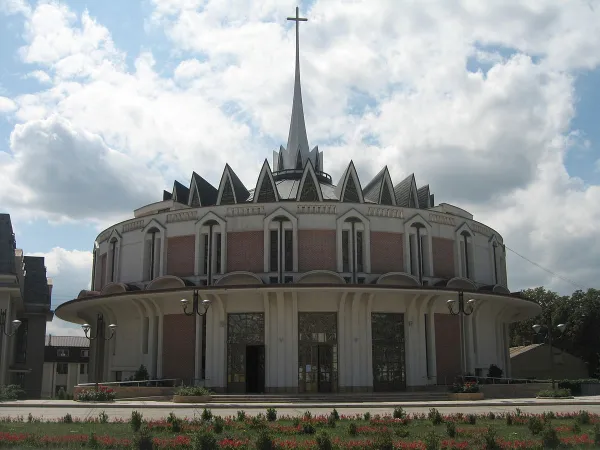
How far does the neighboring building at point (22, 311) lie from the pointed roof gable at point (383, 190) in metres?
24.6

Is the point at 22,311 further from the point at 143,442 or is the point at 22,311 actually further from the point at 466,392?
the point at 143,442

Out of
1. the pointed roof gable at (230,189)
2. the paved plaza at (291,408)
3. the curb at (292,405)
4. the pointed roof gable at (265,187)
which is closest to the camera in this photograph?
the paved plaza at (291,408)

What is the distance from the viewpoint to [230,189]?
152 ft

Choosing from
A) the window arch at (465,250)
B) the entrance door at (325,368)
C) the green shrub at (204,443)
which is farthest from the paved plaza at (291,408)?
the window arch at (465,250)

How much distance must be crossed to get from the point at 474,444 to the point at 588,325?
5851 centimetres

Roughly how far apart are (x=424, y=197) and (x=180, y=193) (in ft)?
60.4

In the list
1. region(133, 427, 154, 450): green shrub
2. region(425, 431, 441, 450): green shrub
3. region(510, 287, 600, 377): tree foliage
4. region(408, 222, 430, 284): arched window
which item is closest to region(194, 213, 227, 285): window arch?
region(408, 222, 430, 284): arched window

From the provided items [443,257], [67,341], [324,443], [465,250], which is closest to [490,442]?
[324,443]

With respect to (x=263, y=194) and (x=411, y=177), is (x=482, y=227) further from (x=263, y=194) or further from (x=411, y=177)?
(x=263, y=194)

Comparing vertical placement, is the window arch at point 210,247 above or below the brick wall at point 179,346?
above

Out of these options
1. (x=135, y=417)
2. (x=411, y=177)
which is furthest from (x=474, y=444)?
(x=411, y=177)

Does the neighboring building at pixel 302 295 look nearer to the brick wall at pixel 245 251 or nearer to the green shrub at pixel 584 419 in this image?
the brick wall at pixel 245 251

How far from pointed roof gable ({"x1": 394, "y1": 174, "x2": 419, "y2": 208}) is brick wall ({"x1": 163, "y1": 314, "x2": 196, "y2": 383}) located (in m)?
17.8

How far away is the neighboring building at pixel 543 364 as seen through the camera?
6556 centimetres
